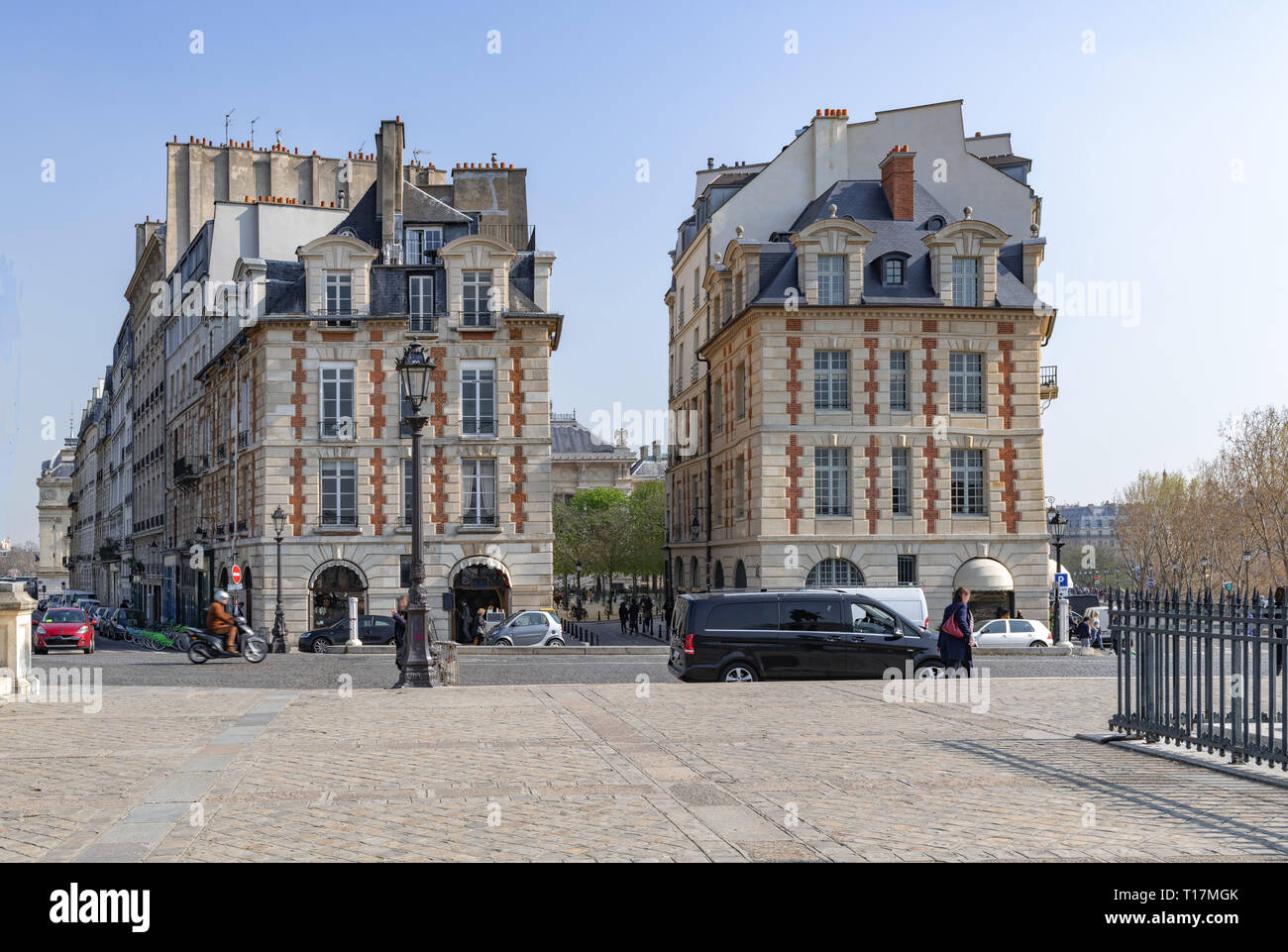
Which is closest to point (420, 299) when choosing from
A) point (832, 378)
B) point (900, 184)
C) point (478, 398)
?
point (478, 398)

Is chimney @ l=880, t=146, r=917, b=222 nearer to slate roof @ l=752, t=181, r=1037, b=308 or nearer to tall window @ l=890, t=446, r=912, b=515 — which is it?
slate roof @ l=752, t=181, r=1037, b=308

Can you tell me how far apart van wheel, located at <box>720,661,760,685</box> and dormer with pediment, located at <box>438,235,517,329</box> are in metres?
23.1

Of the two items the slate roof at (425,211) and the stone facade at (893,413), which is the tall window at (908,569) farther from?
the slate roof at (425,211)

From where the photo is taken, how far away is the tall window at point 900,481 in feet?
139

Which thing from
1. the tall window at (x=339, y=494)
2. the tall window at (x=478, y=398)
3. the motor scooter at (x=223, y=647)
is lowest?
the motor scooter at (x=223, y=647)

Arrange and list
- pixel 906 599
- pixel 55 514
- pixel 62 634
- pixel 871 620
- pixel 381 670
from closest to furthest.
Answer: pixel 871 620, pixel 381 670, pixel 906 599, pixel 62 634, pixel 55 514

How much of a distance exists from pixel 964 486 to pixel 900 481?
2.06 m

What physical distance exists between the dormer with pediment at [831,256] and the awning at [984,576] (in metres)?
8.94

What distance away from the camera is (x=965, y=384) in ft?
Result: 140

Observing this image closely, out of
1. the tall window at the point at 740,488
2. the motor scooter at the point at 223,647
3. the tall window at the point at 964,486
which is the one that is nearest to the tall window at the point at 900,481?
the tall window at the point at 964,486

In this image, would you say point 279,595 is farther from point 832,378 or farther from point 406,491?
point 832,378

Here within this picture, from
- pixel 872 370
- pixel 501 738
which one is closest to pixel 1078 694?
pixel 501 738

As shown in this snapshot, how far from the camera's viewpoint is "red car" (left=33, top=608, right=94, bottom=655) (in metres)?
38.3

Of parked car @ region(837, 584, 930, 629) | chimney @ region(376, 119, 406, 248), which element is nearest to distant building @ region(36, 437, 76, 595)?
chimney @ region(376, 119, 406, 248)
